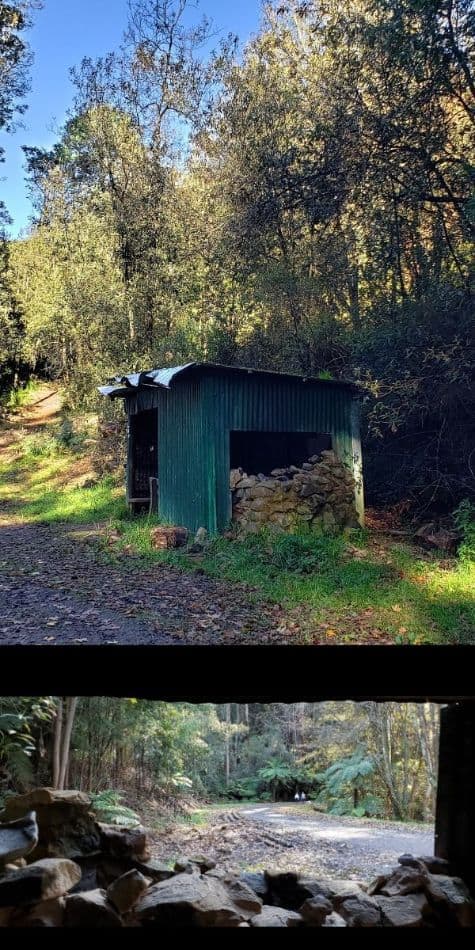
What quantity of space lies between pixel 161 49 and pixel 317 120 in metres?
0.80

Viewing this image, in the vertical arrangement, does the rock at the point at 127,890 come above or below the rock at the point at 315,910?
above

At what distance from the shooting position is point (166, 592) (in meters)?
3.21

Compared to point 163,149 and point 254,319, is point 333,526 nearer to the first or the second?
point 254,319

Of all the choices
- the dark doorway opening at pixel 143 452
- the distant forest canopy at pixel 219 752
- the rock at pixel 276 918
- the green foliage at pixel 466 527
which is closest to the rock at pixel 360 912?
the rock at pixel 276 918

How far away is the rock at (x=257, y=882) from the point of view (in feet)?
6.12

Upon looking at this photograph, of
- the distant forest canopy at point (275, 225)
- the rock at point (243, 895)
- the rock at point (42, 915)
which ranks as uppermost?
the distant forest canopy at point (275, 225)

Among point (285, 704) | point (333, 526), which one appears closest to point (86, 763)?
point (285, 704)

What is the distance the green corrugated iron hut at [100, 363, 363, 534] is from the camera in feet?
11.2

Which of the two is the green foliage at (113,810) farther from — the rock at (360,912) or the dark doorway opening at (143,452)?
the dark doorway opening at (143,452)

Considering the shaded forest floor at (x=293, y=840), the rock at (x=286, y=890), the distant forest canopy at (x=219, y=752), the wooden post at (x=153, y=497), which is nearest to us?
the rock at (x=286, y=890)

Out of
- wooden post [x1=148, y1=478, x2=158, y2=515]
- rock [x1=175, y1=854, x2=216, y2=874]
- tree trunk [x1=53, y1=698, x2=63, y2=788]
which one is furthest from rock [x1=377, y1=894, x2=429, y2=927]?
wooden post [x1=148, y1=478, x2=158, y2=515]

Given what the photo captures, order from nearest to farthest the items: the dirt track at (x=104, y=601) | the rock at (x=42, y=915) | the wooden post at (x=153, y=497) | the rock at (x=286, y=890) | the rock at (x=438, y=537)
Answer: the rock at (x=42, y=915)
the rock at (x=286, y=890)
the dirt track at (x=104, y=601)
the rock at (x=438, y=537)
the wooden post at (x=153, y=497)

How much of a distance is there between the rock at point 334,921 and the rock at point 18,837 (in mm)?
723

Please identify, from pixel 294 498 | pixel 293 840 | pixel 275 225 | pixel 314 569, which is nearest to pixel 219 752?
pixel 293 840
